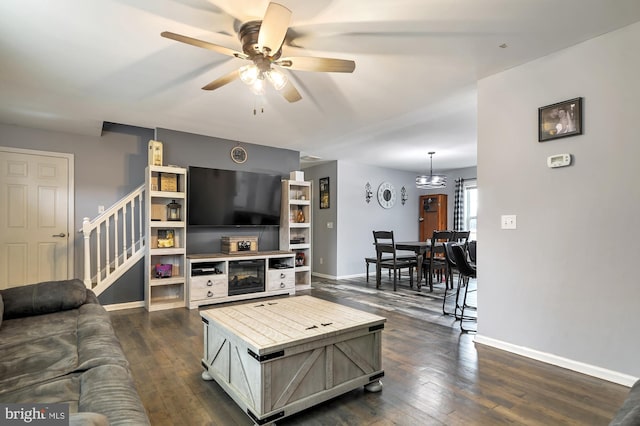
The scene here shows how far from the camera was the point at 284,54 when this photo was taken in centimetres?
271

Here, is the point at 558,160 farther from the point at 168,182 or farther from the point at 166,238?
the point at 166,238

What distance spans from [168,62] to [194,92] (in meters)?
0.63

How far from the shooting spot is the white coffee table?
178 centimetres

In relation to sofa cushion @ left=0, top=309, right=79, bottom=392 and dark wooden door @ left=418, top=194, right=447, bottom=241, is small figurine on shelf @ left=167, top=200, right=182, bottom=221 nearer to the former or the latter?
sofa cushion @ left=0, top=309, right=79, bottom=392

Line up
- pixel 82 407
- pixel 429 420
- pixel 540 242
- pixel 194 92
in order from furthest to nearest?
pixel 194 92
pixel 540 242
pixel 429 420
pixel 82 407

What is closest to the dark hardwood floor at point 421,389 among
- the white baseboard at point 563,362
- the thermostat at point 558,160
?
the white baseboard at point 563,362

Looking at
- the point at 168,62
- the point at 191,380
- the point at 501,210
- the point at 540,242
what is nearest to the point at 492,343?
the point at 540,242

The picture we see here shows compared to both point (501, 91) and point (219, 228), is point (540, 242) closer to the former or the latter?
point (501, 91)

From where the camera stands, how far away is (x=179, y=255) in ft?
15.7

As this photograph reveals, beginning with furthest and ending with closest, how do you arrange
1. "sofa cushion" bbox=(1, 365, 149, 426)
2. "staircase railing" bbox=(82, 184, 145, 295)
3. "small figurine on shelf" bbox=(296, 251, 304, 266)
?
1. "small figurine on shelf" bbox=(296, 251, 304, 266)
2. "staircase railing" bbox=(82, 184, 145, 295)
3. "sofa cushion" bbox=(1, 365, 149, 426)

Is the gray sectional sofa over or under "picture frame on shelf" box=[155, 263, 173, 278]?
over

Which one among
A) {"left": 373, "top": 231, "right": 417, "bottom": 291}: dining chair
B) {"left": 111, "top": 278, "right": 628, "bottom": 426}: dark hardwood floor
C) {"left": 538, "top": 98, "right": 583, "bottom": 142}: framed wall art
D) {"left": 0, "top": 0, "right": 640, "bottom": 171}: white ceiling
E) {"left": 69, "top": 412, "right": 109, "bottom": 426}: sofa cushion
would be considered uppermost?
{"left": 0, "top": 0, "right": 640, "bottom": 171}: white ceiling

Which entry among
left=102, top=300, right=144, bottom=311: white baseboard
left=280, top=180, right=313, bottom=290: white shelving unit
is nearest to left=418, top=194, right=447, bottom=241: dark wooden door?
left=280, top=180, right=313, bottom=290: white shelving unit

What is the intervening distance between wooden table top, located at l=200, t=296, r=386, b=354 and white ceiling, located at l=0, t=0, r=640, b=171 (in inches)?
78.1
